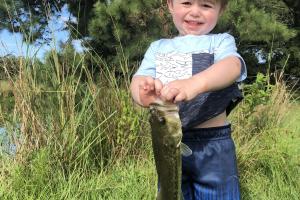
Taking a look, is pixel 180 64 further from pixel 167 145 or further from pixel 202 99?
pixel 167 145

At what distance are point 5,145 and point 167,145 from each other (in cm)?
227

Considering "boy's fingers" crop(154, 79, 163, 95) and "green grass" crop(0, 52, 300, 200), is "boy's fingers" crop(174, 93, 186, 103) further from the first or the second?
"green grass" crop(0, 52, 300, 200)

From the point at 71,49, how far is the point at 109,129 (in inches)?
58.6

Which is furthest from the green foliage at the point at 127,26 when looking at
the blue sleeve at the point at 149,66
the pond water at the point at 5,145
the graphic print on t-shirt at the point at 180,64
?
the graphic print on t-shirt at the point at 180,64

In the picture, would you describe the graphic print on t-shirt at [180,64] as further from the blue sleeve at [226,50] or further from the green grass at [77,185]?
the green grass at [77,185]

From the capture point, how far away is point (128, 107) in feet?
13.0

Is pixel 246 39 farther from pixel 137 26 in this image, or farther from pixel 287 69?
pixel 287 69

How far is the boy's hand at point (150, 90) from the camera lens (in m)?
1.67

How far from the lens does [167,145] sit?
162 cm

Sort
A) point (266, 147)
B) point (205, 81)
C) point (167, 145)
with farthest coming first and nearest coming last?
point (266, 147) → point (205, 81) → point (167, 145)

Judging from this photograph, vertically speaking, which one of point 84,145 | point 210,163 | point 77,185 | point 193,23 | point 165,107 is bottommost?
point 77,185

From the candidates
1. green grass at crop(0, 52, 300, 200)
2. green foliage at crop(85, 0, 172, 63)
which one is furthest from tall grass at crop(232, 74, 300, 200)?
green foliage at crop(85, 0, 172, 63)

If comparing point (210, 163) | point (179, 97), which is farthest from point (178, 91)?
point (210, 163)

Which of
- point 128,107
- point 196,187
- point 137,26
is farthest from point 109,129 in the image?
point 137,26
